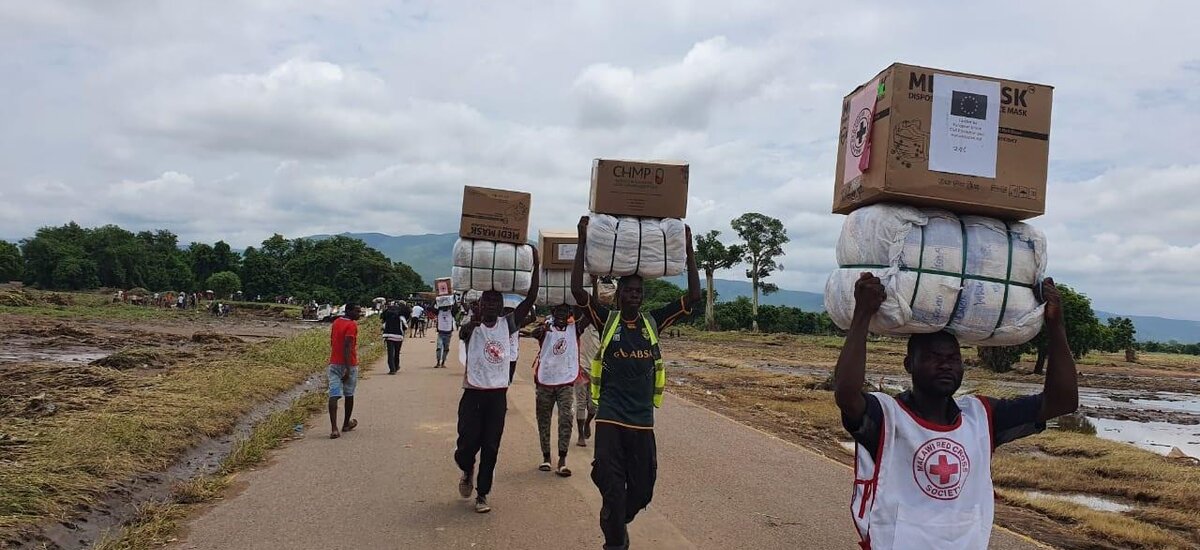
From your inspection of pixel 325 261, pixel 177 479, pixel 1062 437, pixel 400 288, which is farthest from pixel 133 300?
pixel 1062 437

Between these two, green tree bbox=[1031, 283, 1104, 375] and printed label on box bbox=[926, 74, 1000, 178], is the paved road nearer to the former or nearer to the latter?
printed label on box bbox=[926, 74, 1000, 178]

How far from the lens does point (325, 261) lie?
280 feet

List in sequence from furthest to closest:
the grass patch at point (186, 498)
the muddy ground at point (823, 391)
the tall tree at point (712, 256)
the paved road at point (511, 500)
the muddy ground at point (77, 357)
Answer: the tall tree at point (712, 256) < the muddy ground at point (77, 357) < the muddy ground at point (823, 391) < the paved road at point (511, 500) < the grass patch at point (186, 498)

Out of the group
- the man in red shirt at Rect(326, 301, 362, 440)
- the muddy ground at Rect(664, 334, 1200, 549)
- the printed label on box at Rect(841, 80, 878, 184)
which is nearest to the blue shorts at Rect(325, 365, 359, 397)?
the man in red shirt at Rect(326, 301, 362, 440)

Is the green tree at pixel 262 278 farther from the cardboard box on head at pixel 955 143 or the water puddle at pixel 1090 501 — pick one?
the cardboard box on head at pixel 955 143

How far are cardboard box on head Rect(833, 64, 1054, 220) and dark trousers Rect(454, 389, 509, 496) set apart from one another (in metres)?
3.94

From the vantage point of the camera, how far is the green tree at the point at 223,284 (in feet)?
240

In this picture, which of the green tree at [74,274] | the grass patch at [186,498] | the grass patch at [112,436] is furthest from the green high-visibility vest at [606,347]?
the green tree at [74,274]

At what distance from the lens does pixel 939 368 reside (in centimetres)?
292

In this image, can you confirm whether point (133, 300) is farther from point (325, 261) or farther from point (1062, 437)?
point (1062, 437)

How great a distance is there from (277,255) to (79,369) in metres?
87.2

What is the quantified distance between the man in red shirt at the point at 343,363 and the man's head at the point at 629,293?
212 inches

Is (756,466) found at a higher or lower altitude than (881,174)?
lower

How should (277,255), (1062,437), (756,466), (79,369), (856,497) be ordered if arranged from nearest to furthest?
(856,497), (756,466), (1062,437), (79,369), (277,255)
